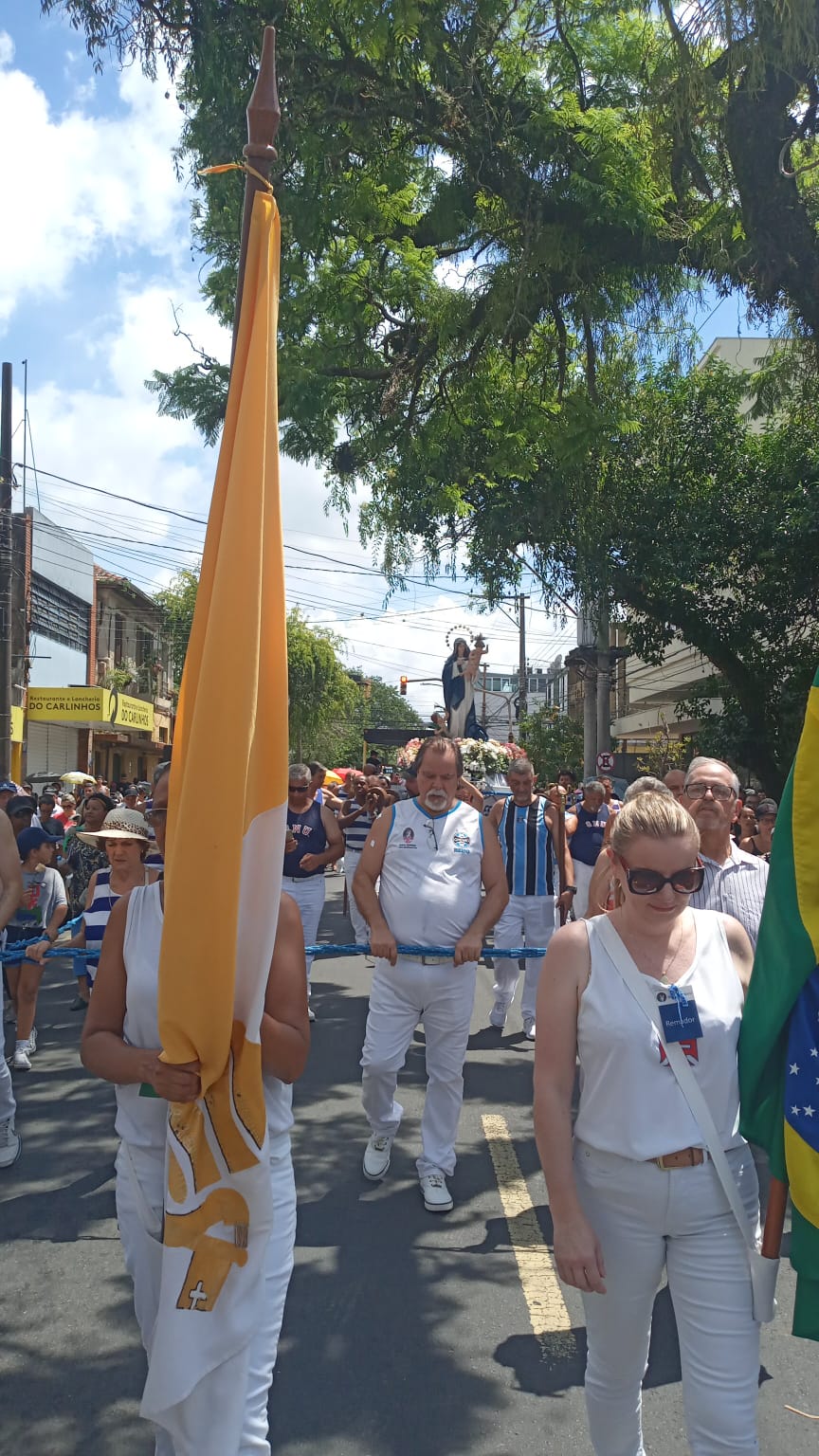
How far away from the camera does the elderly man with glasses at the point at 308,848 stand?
9.02 meters

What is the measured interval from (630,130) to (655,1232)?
32.2 ft

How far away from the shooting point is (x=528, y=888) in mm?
A: 9367

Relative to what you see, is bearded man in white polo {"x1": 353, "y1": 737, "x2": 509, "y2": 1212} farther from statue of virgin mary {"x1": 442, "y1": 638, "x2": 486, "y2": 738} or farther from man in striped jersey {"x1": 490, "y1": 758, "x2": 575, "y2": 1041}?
statue of virgin mary {"x1": 442, "y1": 638, "x2": 486, "y2": 738}

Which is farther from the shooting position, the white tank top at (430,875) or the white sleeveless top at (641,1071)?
the white tank top at (430,875)

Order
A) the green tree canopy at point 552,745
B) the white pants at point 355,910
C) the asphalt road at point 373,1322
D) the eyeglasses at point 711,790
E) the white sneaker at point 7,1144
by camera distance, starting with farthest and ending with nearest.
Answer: the green tree canopy at point 552,745 → the white pants at point 355,910 → the white sneaker at point 7,1144 → the eyeglasses at point 711,790 → the asphalt road at point 373,1322

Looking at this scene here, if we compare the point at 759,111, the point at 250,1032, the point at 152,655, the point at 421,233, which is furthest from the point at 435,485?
the point at 152,655

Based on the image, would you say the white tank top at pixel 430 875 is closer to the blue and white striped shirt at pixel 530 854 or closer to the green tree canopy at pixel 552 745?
the blue and white striped shirt at pixel 530 854

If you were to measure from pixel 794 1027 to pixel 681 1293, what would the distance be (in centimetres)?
70

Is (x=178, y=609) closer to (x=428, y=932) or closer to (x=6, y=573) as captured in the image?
(x=6, y=573)

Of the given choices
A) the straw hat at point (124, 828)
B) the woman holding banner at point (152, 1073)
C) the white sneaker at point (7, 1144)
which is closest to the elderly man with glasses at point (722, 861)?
the woman holding banner at point (152, 1073)

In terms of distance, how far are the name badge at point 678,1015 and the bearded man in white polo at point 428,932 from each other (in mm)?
2515

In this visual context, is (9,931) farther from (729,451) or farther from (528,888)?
(729,451)

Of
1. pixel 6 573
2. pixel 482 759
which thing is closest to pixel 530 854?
pixel 482 759

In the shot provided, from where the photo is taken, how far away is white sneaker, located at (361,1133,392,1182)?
555cm
